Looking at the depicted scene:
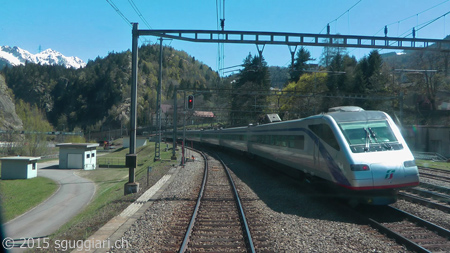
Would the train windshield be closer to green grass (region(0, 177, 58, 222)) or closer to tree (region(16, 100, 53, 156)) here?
green grass (region(0, 177, 58, 222))

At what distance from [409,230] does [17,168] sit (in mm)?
39172

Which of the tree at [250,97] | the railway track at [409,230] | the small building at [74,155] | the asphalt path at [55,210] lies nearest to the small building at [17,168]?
the asphalt path at [55,210]

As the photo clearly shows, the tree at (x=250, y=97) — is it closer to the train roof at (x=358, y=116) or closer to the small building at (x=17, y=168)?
the small building at (x=17, y=168)

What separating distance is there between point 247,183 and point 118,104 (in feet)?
349

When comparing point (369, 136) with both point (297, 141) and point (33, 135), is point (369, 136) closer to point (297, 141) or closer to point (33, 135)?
point (297, 141)

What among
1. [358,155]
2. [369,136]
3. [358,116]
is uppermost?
[358,116]

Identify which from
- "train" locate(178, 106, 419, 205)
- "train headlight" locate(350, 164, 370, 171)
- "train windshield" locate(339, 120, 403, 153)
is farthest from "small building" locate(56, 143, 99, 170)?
"train headlight" locate(350, 164, 370, 171)

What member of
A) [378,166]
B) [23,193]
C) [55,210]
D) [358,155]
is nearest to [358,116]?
[358,155]

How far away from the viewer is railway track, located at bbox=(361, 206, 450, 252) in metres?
6.00

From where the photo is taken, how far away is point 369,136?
353 inches

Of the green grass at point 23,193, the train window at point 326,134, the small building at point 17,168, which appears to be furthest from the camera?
the small building at point 17,168

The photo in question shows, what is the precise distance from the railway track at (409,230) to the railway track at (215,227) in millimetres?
2772

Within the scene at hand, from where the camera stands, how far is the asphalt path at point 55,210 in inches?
664

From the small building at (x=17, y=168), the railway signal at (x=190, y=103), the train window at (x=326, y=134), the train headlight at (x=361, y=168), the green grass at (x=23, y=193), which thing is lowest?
the green grass at (x=23, y=193)
